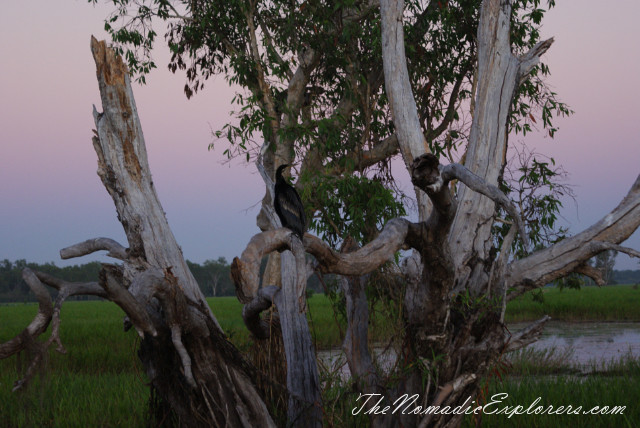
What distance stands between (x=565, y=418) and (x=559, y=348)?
653 centimetres

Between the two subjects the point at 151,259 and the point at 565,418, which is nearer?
the point at 151,259

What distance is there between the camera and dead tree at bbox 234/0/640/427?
12.1ft

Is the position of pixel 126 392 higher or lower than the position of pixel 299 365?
lower

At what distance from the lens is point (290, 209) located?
149 inches

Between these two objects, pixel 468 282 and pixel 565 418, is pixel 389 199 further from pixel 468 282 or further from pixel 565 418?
pixel 565 418

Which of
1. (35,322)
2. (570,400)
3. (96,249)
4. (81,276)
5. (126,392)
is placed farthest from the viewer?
(81,276)

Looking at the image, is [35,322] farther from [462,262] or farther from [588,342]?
[588,342]

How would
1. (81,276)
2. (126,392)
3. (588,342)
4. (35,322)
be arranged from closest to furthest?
1. (35,322)
2. (126,392)
3. (588,342)
4. (81,276)

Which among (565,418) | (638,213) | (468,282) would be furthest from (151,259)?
(638,213)

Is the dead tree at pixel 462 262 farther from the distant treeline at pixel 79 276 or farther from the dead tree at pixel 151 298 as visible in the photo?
the distant treeline at pixel 79 276

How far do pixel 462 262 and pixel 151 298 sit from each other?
2.92m

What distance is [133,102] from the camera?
489 centimetres

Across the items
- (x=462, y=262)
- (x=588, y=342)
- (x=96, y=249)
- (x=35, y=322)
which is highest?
(x=96, y=249)

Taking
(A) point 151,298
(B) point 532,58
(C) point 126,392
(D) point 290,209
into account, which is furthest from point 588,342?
(A) point 151,298
